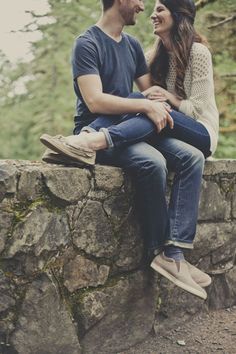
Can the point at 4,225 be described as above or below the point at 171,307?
Result: above

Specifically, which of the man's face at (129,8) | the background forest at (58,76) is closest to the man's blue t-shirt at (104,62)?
the man's face at (129,8)

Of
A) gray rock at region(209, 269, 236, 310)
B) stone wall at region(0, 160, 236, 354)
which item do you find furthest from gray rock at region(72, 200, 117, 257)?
gray rock at region(209, 269, 236, 310)

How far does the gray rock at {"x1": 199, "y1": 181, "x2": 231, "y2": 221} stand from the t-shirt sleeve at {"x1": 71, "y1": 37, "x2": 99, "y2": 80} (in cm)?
97

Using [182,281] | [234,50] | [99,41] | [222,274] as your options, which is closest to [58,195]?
[182,281]

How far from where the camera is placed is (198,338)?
9.46 feet

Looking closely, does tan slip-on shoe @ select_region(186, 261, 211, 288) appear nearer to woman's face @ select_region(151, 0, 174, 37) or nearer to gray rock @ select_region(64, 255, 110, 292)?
gray rock @ select_region(64, 255, 110, 292)

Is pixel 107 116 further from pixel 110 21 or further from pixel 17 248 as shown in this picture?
pixel 17 248

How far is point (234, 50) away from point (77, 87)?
340 centimetres

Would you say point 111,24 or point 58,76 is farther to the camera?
point 58,76

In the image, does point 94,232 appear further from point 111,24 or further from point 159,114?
point 111,24

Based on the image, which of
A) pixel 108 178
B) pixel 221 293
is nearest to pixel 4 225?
pixel 108 178

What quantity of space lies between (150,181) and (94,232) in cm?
37

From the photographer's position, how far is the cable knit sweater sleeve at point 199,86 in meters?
2.84

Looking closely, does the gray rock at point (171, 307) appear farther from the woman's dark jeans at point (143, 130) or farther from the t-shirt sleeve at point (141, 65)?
the t-shirt sleeve at point (141, 65)
